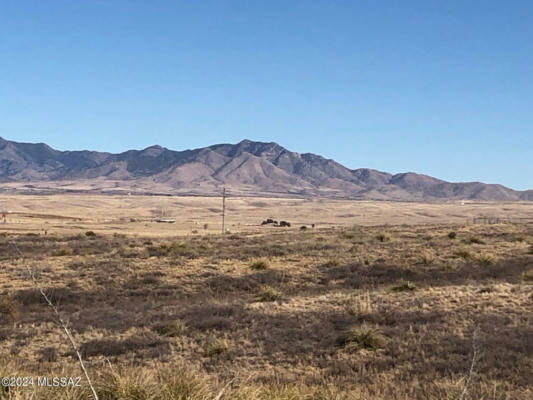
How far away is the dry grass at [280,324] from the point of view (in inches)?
356

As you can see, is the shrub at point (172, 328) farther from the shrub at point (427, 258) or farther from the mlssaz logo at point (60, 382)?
the shrub at point (427, 258)

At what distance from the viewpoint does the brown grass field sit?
885cm

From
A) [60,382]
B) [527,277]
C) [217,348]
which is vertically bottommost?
[217,348]

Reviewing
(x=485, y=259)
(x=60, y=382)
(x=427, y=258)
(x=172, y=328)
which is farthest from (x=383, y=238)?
(x=60, y=382)

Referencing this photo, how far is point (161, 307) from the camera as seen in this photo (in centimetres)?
1856

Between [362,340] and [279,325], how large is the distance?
289 centimetres

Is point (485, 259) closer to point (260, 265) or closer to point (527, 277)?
point (527, 277)

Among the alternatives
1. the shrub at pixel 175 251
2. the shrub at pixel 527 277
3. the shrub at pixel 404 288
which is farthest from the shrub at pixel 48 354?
the shrub at pixel 527 277

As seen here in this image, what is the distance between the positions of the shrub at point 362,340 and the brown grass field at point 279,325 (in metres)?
0.04

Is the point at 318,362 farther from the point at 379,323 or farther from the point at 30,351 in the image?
the point at 30,351

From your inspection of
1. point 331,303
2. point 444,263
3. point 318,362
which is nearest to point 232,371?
point 318,362

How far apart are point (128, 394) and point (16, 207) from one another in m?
159

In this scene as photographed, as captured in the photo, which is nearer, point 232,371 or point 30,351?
point 232,371

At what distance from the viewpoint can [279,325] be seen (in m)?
14.4
